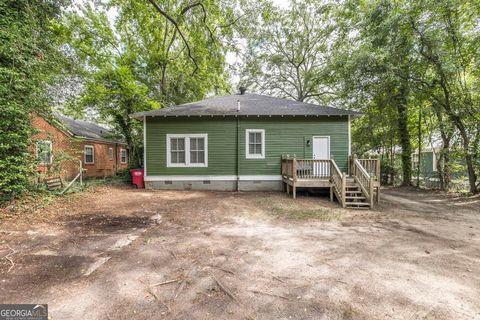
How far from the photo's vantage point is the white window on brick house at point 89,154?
17.2m

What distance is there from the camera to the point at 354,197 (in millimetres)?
7965

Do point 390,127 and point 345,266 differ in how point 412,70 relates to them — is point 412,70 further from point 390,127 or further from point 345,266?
point 345,266

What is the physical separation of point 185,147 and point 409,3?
11973 mm

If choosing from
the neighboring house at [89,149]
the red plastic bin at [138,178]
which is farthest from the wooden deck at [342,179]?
the neighboring house at [89,149]

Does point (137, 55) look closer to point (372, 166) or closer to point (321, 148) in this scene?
point (321, 148)

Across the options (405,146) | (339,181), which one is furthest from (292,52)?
(339,181)

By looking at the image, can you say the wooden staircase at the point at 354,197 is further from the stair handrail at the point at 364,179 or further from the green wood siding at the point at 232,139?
the green wood siding at the point at 232,139

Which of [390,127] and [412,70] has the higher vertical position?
[412,70]

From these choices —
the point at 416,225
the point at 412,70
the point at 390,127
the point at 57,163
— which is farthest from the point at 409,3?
the point at 57,163

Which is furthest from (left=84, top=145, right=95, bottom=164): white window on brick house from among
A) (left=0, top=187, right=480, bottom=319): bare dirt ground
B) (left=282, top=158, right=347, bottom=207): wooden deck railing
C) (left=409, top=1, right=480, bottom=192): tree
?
(left=409, top=1, right=480, bottom=192): tree

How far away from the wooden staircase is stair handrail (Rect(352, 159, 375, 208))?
0.17 metres

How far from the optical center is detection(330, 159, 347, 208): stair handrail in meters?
7.83

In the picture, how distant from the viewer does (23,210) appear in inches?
247

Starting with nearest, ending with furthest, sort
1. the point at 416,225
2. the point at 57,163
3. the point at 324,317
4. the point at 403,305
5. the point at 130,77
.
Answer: the point at 324,317 → the point at 403,305 → the point at 416,225 → the point at 57,163 → the point at 130,77
